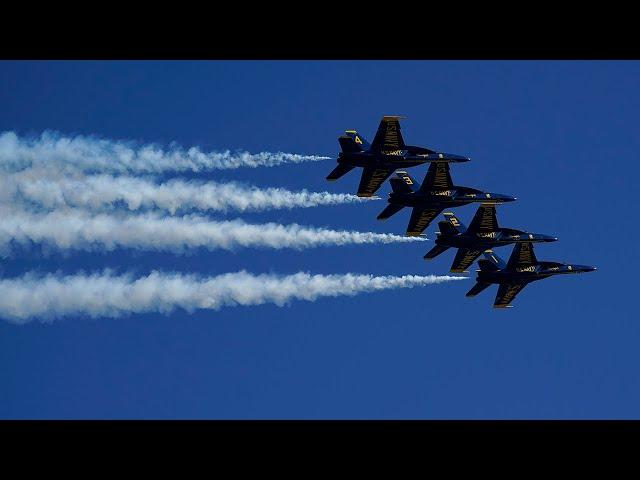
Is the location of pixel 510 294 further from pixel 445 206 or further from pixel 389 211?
pixel 389 211

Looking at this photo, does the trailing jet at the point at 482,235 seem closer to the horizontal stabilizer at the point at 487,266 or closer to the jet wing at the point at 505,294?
the horizontal stabilizer at the point at 487,266

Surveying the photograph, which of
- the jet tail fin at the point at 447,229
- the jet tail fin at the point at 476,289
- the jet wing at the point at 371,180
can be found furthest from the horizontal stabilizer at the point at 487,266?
the jet wing at the point at 371,180

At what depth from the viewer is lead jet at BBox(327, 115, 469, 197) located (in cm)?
8681

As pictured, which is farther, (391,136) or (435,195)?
(435,195)

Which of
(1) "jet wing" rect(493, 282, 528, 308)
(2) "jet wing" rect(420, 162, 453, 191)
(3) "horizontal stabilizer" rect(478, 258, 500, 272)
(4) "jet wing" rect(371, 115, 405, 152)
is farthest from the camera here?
(1) "jet wing" rect(493, 282, 528, 308)

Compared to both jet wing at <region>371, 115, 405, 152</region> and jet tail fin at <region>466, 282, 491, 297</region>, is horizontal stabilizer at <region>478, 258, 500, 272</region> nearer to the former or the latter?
jet tail fin at <region>466, 282, 491, 297</region>

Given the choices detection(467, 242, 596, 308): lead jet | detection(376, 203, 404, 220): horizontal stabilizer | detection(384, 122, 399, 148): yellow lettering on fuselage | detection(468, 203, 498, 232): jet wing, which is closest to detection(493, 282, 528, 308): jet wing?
detection(467, 242, 596, 308): lead jet

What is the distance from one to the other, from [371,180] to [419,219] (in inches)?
236

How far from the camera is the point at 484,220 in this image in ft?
301

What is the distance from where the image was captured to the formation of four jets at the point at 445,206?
3438 inches

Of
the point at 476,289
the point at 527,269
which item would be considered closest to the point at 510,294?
the point at 476,289

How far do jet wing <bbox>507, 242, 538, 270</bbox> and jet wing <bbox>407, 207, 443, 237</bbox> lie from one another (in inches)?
257
